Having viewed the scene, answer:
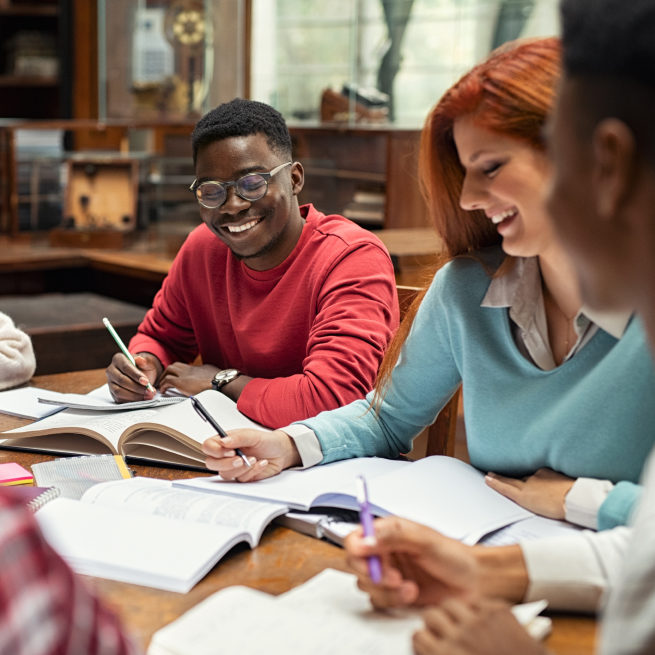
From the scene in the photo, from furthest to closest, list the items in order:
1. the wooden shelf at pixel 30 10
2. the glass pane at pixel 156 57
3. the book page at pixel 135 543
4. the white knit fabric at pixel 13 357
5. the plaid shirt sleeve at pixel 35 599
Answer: the wooden shelf at pixel 30 10 < the glass pane at pixel 156 57 < the white knit fabric at pixel 13 357 < the book page at pixel 135 543 < the plaid shirt sleeve at pixel 35 599

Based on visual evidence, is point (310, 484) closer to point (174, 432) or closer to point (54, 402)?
point (174, 432)

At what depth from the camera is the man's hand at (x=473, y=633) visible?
79cm

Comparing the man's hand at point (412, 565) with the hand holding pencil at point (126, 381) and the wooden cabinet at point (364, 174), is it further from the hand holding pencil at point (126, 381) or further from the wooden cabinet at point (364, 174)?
the wooden cabinet at point (364, 174)

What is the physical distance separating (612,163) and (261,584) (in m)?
0.60

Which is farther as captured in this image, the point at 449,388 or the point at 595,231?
the point at 449,388

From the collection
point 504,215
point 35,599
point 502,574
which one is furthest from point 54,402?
point 35,599

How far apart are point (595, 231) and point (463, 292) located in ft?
2.42

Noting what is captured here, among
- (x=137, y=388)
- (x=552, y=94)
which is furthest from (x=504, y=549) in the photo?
(x=137, y=388)

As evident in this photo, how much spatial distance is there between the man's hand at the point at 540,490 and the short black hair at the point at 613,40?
0.65 m

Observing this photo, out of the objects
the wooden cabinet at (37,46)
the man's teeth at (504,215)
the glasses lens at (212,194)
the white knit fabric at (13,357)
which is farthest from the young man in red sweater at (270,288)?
the wooden cabinet at (37,46)

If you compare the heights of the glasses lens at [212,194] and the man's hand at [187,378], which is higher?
the glasses lens at [212,194]

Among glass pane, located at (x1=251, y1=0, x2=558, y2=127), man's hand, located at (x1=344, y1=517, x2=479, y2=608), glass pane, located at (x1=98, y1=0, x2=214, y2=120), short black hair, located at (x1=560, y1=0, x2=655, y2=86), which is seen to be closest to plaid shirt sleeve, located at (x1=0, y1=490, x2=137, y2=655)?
man's hand, located at (x1=344, y1=517, x2=479, y2=608)

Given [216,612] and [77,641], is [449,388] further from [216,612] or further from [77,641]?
[77,641]

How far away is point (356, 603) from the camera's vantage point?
94cm
